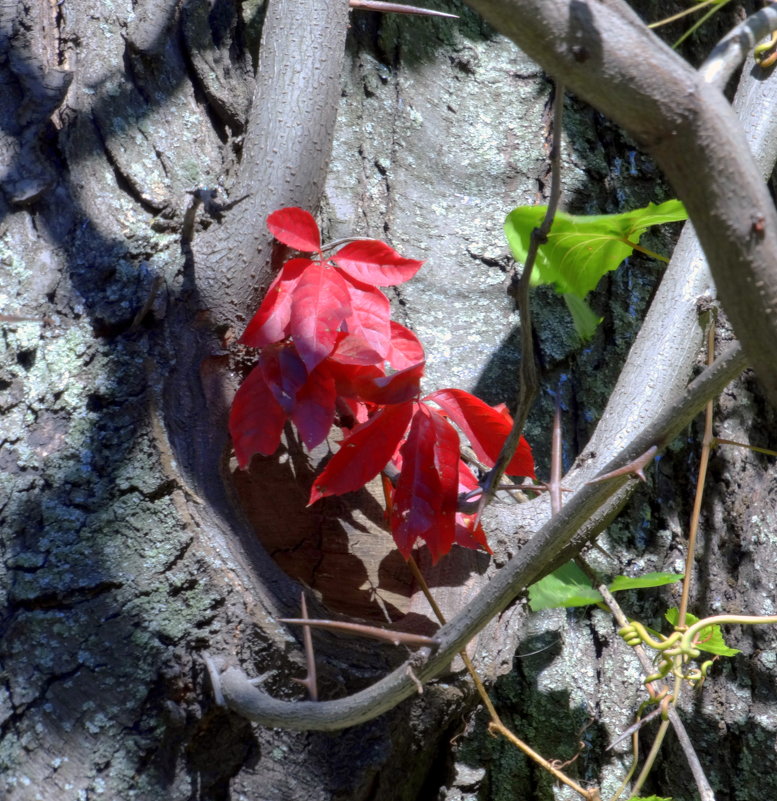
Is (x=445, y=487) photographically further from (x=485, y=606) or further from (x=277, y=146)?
(x=277, y=146)

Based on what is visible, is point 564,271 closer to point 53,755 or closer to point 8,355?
point 8,355

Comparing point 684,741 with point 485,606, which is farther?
point 684,741

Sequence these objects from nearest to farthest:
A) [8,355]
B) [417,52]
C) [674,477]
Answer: [8,355] → [674,477] → [417,52]

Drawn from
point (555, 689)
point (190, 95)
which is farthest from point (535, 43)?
point (555, 689)

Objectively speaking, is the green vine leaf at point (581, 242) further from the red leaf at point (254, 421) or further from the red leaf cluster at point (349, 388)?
the red leaf at point (254, 421)

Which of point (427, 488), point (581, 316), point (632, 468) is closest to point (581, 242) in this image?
point (581, 316)

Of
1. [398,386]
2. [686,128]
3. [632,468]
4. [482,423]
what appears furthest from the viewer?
[482,423]

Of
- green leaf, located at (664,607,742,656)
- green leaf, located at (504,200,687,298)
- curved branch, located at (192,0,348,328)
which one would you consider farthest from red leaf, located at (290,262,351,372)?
green leaf, located at (664,607,742,656)
